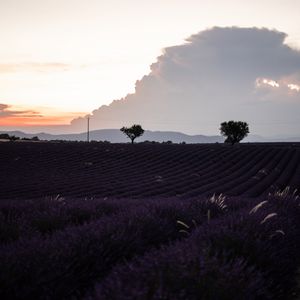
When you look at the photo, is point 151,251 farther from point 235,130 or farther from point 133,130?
point 133,130

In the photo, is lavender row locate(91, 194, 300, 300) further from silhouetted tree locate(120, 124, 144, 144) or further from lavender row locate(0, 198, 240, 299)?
silhouetted tree locate(120, 124, 144, 144)

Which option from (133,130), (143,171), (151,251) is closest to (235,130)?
(133,130)

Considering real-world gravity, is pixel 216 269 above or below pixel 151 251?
above

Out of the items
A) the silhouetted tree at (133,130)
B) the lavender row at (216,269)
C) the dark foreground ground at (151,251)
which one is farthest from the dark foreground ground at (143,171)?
the silhouetted tree at (133,130)

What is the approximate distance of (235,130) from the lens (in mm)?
70625

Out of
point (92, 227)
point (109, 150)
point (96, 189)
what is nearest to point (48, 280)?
point (92, 227)

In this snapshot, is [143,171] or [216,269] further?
[143,171]

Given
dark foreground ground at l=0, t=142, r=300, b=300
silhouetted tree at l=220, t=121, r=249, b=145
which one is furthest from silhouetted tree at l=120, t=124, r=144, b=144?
dark foreground ground at l=0, t=142, r=300, b=300

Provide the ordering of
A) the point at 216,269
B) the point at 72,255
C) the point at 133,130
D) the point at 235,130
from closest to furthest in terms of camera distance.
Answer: the point at 216,269, the point at 72,255, the point at 235,130, the point at 133,130

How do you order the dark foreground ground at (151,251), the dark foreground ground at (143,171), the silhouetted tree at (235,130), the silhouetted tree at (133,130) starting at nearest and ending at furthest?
the dark foreground ground at (151,251), the dark foreground ground at (143,171), the silhouetted tree at (235,130), the silhouetted tree at (133,130)

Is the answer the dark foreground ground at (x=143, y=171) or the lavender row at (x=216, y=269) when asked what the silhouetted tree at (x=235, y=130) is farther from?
the lavender row at (x=216, y=269)

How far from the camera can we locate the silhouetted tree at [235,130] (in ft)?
232

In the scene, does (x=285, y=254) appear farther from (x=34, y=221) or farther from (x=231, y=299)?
(x=34, y=221)

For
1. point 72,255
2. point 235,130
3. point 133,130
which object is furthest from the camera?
point 133,130
